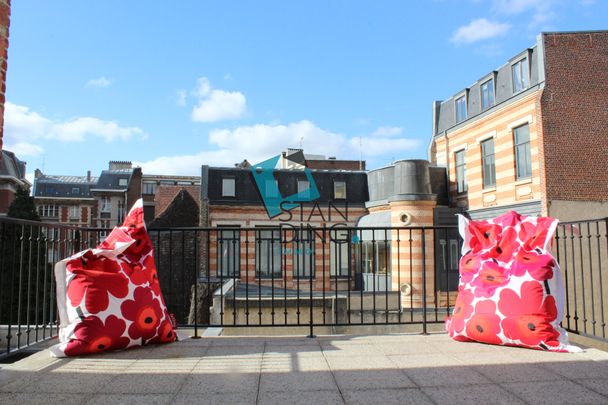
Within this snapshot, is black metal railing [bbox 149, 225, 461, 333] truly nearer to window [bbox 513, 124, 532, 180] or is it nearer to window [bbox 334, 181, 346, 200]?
window [bbox 334, 181, 346, 200]

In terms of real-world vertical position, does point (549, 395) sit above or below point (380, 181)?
below

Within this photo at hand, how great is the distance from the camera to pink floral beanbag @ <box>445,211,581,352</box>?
3.71 m

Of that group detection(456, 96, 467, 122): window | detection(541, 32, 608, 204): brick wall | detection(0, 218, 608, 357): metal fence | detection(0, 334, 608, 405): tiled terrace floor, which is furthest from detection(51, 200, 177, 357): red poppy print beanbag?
detection(456, 96, 467, 122): window

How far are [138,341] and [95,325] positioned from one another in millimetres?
417

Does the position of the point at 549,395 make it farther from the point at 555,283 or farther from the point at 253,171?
the point at 253,171

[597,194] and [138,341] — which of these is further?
[597,194]

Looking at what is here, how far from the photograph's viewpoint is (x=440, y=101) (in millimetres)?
22031

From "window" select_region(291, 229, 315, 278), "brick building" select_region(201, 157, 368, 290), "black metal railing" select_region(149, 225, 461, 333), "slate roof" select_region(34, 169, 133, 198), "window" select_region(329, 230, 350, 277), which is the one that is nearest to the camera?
"window" select_region(291, 229, 315, 278)

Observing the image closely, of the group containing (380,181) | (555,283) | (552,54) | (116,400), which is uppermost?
(552,54)

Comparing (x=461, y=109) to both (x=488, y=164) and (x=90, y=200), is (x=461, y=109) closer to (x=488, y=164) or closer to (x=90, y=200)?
(x=488, y=164)

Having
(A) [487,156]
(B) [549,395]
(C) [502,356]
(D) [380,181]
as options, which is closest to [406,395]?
(B) [549,395]

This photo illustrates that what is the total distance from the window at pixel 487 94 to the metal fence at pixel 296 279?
5.62 m

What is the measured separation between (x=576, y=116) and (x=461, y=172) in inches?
219

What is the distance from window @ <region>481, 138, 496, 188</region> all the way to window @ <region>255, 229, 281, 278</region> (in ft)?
28.8
